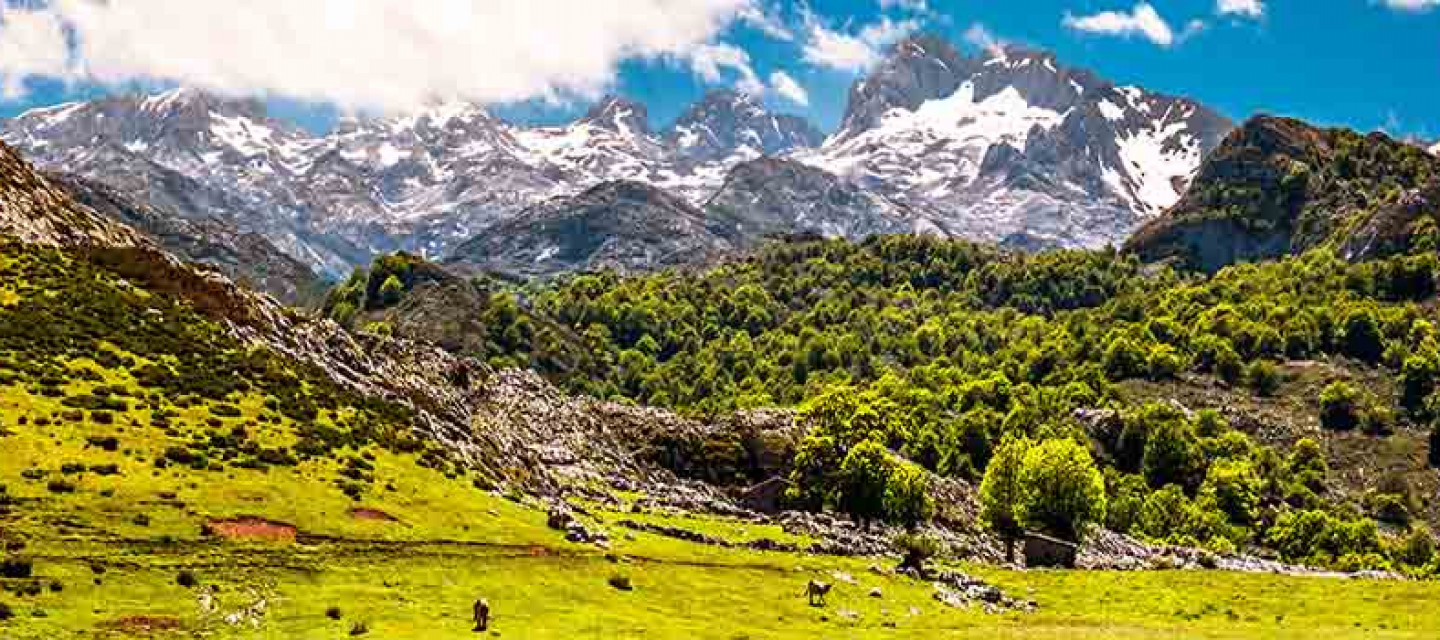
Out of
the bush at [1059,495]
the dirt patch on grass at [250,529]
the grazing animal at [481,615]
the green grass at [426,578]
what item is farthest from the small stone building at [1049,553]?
the dirt patch on grass at [250,529]

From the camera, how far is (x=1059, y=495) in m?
124

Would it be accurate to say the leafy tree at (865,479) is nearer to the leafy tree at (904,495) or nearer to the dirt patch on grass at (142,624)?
the leafy tree at (904,495)

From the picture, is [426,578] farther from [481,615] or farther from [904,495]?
[904,495]

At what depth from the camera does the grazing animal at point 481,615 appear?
54031mm

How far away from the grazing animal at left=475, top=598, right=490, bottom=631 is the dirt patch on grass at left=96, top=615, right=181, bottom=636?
12.4 m

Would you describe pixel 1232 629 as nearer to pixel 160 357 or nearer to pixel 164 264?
pixel 160 357

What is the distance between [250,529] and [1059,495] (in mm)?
85469

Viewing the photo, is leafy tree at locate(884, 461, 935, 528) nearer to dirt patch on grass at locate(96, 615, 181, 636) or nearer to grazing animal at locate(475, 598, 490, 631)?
grazing animal at locate(475, 598, 490, 631)

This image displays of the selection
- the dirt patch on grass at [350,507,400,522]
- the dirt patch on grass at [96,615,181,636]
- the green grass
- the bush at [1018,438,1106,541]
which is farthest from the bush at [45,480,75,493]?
the bush at [1018,438,1106,541]

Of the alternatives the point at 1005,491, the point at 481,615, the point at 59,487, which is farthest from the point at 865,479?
the point at 59,487

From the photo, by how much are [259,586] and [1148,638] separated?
4248 cm

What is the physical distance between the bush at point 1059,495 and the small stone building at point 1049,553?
52.4 ft

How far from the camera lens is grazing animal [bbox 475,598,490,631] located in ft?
177

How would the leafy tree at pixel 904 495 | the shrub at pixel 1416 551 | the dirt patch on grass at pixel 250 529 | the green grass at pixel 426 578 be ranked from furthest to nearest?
the shrub at pixel 1416 551
the leafy tree at pixel 904 495
the dirt patch on grass at pixel 250 529
the green grass at pixel 426 578
